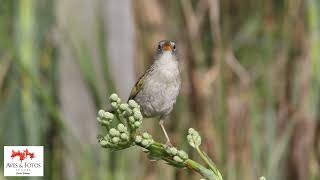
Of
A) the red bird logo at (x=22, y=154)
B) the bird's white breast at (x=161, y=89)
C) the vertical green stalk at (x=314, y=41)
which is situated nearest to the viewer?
the bird's white breast at (x=161, y=89)

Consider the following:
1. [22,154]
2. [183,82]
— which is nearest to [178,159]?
[22,154]

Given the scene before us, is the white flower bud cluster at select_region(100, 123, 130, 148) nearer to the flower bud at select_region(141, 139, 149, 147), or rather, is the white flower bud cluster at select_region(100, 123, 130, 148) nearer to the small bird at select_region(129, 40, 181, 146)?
the flower bud at select_region(141, 139, 149, 147)

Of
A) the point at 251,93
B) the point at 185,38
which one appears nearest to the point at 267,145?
the point at 251,93

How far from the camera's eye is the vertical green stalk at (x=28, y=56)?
1393mm

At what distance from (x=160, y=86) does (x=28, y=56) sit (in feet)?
1.92

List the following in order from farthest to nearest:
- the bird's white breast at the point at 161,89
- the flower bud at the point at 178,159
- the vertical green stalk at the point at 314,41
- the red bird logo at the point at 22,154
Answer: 1. the vertical green stalk at the point at 314,41
2. the red bird logo at the point at 22,154
3. the bird's white breast at the point at 161,89
4. the flower bud at the point at 178,159

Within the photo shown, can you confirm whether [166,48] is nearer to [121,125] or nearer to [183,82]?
[121,125]

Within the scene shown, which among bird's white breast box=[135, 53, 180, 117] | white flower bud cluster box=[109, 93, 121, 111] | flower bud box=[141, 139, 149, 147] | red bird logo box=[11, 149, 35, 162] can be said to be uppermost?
bird's white breast box=[135, 53, 180, 117]

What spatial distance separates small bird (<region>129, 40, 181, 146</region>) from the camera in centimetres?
87

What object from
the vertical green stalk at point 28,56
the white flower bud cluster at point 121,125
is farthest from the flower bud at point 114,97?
the vertical green stalk at point 28,56

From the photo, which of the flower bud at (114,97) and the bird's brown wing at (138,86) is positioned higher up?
the bird's brown wing at (138,86)

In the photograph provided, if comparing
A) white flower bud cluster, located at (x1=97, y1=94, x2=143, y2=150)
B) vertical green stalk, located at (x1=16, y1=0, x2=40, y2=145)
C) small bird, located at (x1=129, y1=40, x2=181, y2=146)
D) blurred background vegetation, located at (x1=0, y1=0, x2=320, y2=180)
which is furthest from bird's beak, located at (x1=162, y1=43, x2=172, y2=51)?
vertical green stalk, located at (x1=16, y1=0, x2=40, y2=145)

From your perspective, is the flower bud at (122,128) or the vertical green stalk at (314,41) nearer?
the flower bud at (122,128)

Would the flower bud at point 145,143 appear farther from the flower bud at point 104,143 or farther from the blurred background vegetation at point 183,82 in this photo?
the blurred background vegetation at point 183,82
